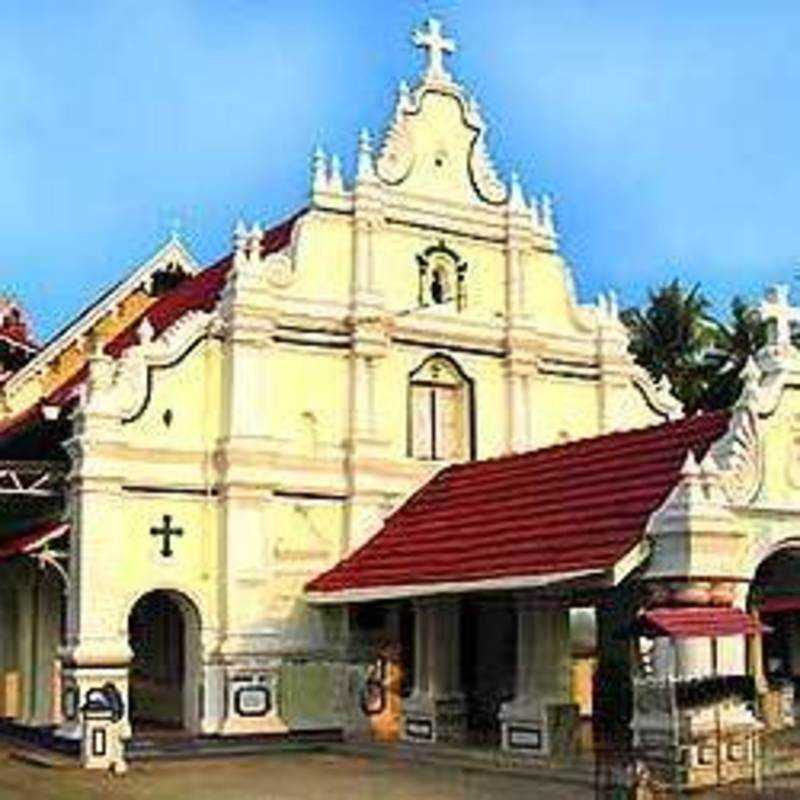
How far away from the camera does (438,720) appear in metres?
24.1

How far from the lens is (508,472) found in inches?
971

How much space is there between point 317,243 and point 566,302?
5.46 metres

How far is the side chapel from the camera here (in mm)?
21484

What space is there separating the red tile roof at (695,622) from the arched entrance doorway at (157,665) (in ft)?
35.7

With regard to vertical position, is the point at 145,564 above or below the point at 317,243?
below

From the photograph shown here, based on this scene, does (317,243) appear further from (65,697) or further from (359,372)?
(65,697)

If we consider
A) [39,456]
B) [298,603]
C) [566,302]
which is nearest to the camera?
[298,603]

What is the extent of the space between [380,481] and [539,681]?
580 centimetres

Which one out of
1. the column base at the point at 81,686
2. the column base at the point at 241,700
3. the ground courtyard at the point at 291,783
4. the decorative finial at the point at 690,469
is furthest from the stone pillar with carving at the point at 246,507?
the decorative finial at the point at 690,469

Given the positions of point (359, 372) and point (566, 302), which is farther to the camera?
point (566, 302)

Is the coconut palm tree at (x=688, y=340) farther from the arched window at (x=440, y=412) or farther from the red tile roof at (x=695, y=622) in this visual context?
the red tile roof at (x=695, y=622)

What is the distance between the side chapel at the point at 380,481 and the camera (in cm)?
2148

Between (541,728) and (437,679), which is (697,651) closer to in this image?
(541,728)

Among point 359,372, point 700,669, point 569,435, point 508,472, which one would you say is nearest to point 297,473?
point 359,372
